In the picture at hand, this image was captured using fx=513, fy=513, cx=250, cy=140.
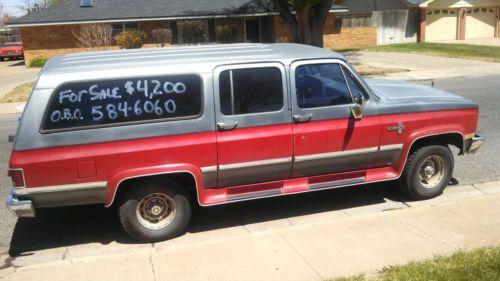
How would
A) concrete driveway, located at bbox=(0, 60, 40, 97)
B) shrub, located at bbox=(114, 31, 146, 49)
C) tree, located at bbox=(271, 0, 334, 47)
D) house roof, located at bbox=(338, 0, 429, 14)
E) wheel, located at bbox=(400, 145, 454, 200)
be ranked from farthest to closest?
house roof, located at bbox=(338, 0, 429, 14), shrub, located at bbox=(114, 31, 146, 49), tree, located at bbox=(271, 0, 334, 47), concrete driveway, located at bbox=(0, 60, 40, 97), wheel, located at bbox=(400, 145, 454, 200)

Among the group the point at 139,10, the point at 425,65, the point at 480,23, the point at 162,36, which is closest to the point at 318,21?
the point at 425,65

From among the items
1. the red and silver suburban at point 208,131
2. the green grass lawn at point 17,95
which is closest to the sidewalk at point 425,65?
the green grass lawn at point 17,95

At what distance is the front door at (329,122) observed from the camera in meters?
5.56

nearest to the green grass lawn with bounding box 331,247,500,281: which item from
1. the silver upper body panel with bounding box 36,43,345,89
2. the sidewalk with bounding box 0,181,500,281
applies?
the sidewalk with bounding box 0,181,500,281

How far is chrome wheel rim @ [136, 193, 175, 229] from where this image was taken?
17.4ft

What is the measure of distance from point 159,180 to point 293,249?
152 cm

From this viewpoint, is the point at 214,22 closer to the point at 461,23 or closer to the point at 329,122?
the point at 461,23

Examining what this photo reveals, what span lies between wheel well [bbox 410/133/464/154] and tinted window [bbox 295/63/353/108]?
42.2 inches

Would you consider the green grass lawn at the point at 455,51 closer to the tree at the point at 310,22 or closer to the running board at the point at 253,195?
the tree at the point at 310,22

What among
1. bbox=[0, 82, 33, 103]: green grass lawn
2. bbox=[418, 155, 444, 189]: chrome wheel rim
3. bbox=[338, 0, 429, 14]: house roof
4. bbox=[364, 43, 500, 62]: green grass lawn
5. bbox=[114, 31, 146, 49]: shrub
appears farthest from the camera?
bbox=[338, 0, 429, 14]: house roof

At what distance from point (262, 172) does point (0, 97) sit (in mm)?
15153

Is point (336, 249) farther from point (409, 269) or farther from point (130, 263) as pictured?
point (130, 263)

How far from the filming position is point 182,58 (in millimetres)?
5430

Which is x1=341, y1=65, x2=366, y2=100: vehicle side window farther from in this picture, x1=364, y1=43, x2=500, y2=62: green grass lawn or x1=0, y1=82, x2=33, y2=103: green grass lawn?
x1=364, y1=43, x2=500, y2=62: green grass lawn
